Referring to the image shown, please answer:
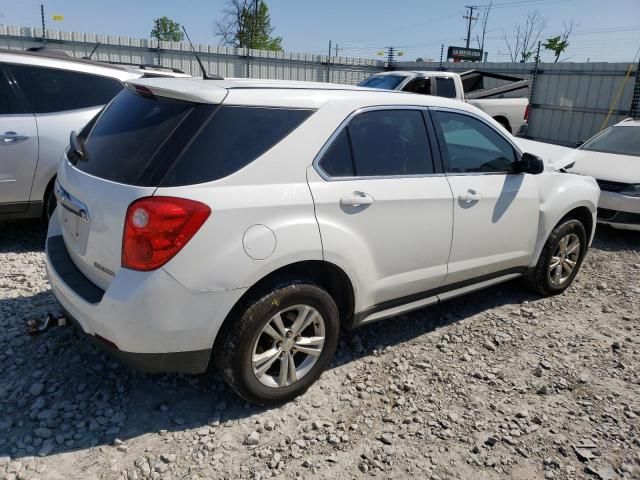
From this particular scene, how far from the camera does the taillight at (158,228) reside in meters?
2.40

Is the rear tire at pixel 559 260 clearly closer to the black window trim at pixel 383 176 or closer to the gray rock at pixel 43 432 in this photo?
the black window trim at pixel 383 176

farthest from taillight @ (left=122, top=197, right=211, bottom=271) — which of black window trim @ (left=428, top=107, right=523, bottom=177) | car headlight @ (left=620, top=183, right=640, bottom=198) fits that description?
car headlight @ (left=620, top=183, right=640, bottom=198)

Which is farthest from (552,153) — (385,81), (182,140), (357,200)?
(385,81)

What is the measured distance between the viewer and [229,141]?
8.66ft

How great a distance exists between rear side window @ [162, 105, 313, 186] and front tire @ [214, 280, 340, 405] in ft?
2.16

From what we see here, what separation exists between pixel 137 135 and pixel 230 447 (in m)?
1.66

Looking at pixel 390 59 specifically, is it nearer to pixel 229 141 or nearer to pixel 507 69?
pixel 507 69

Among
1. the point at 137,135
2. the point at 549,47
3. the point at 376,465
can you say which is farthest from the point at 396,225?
the point at 549,47

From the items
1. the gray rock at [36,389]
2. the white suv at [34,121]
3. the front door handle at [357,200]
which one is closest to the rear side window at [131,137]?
the front door handle at [357,200]

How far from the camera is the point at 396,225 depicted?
320cm

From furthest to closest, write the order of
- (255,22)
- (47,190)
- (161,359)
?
(255,22) → (47,190) → (161,359)

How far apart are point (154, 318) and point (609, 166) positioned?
662 cm

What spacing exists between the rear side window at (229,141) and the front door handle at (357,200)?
0.48m

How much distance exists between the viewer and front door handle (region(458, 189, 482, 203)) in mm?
3559
